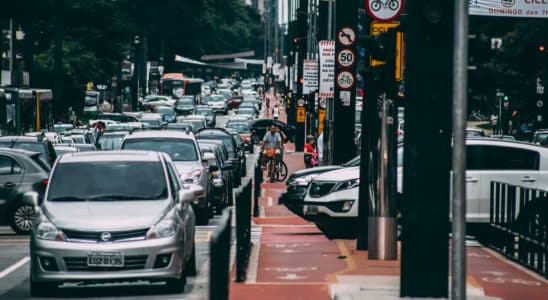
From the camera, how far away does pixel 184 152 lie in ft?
97.1

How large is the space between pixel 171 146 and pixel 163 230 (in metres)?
13.5

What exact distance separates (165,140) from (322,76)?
880cm

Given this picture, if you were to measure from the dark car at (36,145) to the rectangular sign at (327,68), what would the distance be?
853 cm

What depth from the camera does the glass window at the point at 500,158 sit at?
925 inches

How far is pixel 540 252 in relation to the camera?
1828cm

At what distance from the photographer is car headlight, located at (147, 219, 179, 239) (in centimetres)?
1605

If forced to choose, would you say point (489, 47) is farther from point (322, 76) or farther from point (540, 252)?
point (322, 76)

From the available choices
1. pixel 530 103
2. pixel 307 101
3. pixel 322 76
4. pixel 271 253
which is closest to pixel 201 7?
pixel 530 103

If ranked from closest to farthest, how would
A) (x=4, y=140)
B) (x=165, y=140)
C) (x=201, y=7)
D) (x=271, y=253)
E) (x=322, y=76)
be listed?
(x=271, y=253) → (x=165, y=140) → (x=4, y=140) → (x=322, y=76) → (x=201, y=7)

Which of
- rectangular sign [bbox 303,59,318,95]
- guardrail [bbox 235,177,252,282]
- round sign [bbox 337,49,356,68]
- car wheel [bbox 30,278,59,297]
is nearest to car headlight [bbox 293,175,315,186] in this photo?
round sign [bbox 337,49,356,68]

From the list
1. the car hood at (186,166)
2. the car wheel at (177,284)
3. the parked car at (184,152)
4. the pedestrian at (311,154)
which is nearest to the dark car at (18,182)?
the parked car at (184,152)

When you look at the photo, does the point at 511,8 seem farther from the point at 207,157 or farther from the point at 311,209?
the point at 311,209

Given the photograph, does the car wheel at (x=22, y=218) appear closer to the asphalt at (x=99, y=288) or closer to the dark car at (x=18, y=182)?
the dark car at (x=18, y=182)

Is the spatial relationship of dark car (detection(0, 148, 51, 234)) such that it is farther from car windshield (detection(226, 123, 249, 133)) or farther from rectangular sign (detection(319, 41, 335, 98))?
car windshield (detection(226, 123, 249, 133))
